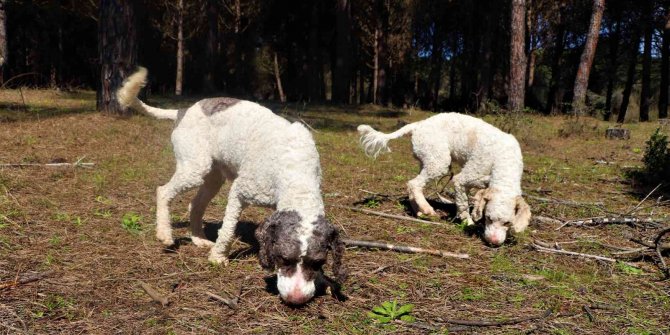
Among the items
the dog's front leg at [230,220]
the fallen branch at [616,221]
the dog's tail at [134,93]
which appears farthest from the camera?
the fallen branch at [616,221]

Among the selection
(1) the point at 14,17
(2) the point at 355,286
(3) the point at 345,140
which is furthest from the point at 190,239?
(1) the point at 14,17

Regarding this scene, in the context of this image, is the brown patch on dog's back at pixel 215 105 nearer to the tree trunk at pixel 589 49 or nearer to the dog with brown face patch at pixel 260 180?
the dog with brown face patch at pixel 260 180

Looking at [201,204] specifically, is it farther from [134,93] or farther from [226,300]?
[226,300]

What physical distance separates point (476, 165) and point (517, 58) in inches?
413

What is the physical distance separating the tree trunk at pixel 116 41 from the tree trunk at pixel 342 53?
46.7ft

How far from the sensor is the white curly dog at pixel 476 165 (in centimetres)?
560

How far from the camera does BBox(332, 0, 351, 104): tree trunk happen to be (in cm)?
2378

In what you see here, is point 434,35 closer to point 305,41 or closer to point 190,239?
point 305,41

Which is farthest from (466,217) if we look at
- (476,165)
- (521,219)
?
(521,219)

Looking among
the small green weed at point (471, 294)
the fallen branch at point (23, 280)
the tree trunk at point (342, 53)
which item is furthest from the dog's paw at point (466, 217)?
the tree trunk at point (342, 53)

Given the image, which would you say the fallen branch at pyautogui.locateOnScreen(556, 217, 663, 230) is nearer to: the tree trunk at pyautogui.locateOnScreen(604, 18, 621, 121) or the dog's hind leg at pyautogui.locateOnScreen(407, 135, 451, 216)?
the dog's hind leg at pyautogui.locateOnScreen(407, 135, 451, 216)

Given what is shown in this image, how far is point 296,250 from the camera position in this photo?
3.60 meters

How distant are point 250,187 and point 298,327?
1.39 meters

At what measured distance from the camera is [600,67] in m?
35.5
